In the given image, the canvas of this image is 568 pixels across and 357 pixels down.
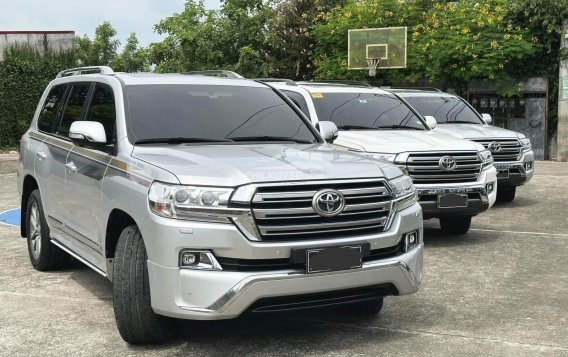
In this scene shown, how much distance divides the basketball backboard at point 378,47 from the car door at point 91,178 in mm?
16731

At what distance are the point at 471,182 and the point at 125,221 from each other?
14.6ft

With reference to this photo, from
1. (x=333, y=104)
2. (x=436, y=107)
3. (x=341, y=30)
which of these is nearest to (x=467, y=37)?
(x=341, y=30)

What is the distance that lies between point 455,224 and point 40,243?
15.3 feet

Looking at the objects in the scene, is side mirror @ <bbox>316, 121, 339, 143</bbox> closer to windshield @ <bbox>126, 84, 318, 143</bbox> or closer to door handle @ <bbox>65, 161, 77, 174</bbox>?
windshield @ <bbox>126, 84, 318, 143</bbox>

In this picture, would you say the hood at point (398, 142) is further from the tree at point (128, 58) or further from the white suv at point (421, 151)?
the tree at point (128, 58)

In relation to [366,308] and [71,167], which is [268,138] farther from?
[71,167]

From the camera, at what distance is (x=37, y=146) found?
21.0ft

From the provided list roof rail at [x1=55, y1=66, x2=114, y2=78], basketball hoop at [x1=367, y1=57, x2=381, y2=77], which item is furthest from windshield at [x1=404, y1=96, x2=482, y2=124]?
basketball hoop at [x1=367, y1=57, x2=381, y2=77]

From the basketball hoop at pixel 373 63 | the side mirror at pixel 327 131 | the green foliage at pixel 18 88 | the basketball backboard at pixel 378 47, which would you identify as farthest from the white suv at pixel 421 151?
the green foliage at pixel 18 88

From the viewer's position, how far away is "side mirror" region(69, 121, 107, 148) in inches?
187

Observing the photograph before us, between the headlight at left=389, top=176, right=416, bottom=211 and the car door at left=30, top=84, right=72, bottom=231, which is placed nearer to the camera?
the headlight at left=389, top=176, right=416, bottom=211

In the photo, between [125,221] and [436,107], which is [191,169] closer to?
[125,221]

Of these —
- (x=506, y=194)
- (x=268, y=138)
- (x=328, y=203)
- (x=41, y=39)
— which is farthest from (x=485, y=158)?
(x=41, y=39)

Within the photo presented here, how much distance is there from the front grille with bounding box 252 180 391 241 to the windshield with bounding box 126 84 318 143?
1148 mm
